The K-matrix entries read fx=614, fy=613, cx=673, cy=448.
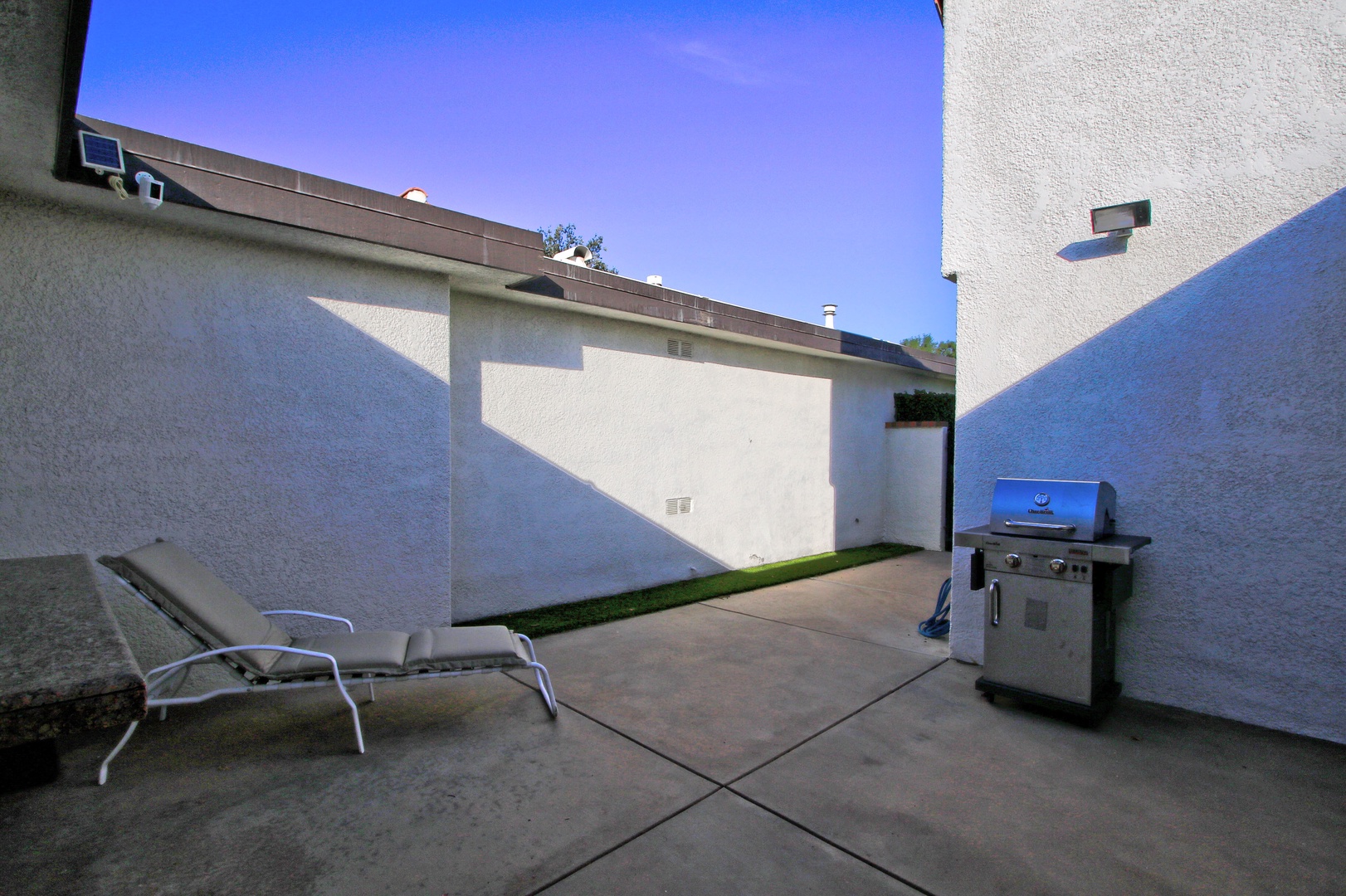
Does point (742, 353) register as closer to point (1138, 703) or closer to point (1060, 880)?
point (1138, 703)

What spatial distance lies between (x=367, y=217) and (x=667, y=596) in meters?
4.61

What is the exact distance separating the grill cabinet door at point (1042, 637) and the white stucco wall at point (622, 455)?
3999 millimetres

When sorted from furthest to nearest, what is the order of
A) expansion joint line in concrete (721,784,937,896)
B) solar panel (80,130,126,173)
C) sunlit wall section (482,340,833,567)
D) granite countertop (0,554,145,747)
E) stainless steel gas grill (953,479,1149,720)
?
sunlit wall section (482,340,833,567) → stainless steel gas grill (953,479,1149,720) → solar panel (80,130,126,173) → expansion joint line in concrete (721,784,937,896) → granite countertop (0,554,145,747)

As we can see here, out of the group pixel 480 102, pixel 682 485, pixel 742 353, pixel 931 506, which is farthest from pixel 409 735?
pixel 480 102

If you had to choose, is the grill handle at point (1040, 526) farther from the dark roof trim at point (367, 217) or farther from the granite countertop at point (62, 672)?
the granite countertop at point (62, 672)

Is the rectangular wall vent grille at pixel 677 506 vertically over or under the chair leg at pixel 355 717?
over

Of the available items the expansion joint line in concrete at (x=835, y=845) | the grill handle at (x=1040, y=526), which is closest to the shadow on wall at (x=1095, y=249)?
the grill handle at (x=1040, y=526)

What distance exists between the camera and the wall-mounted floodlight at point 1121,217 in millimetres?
3996

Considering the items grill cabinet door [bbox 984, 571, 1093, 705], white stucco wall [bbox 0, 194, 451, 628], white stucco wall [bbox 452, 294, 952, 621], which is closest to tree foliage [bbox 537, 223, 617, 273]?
white stucco wall [bbox 452, 294, 952, 621]

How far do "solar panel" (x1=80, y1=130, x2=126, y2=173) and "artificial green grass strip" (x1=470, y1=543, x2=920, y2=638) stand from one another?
4111mm

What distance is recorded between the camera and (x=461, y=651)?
3543 millimetres

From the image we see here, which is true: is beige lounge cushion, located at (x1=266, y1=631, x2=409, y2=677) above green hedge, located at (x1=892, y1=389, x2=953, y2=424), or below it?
below

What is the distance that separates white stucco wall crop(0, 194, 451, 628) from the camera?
3.60 metres

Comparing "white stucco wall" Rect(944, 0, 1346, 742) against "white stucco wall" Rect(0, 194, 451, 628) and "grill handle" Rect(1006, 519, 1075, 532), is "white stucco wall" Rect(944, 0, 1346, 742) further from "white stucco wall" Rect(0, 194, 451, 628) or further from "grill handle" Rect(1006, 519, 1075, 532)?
"white stucco wall" Rect(0, 194, 451, 628)
